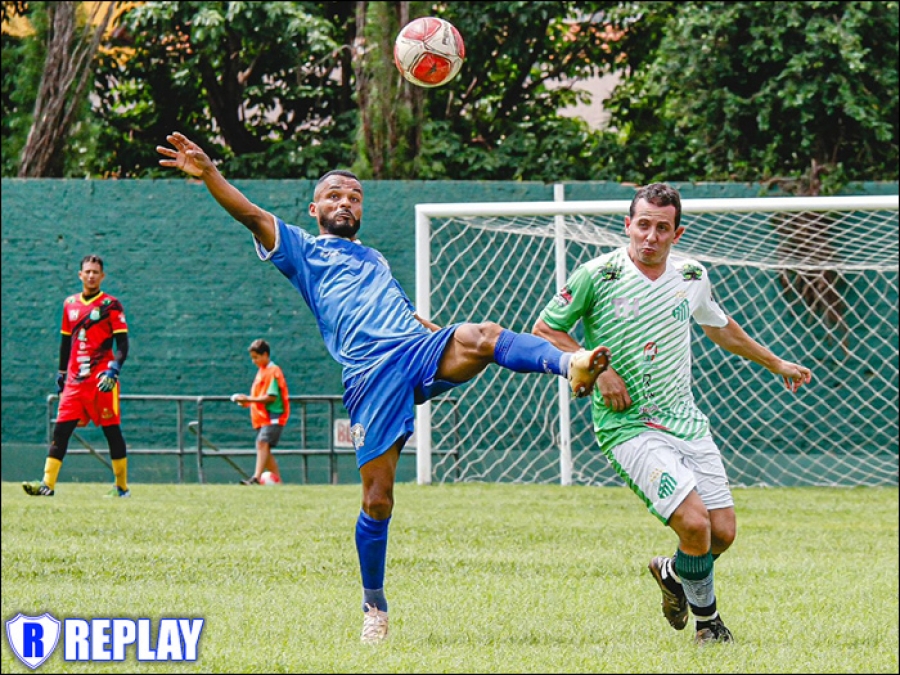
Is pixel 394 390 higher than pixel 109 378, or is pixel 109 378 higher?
pixel 394 390

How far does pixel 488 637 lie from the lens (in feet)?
18.6

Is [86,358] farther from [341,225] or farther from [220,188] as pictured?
[220,188]

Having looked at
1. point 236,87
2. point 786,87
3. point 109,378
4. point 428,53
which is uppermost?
point 236,87

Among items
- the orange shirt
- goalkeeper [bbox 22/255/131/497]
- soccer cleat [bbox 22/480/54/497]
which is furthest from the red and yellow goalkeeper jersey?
the orange shirt

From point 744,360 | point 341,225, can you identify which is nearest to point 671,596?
point 341,225

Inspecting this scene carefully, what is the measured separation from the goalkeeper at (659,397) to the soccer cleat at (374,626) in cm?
119

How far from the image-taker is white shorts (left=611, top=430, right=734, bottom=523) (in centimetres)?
564

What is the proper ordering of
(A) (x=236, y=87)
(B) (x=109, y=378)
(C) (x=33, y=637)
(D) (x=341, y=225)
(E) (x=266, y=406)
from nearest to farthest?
1. (C) (x=33, y=637)
2. (D) (x=341, y=225)
3. (B) (x=109, y=378)
4. (E) (x=266, y=406)
5. (A) (x=236, y=87)

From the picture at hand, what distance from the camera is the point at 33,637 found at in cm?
529

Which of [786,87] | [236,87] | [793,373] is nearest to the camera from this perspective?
[793,373]

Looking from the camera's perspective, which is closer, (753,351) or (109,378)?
(753,351)

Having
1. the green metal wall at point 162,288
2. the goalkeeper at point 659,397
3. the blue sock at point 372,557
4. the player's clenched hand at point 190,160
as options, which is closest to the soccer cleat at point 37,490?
the green metal wall at point 162,288

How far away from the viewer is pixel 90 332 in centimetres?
1170

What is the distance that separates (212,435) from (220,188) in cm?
1064
